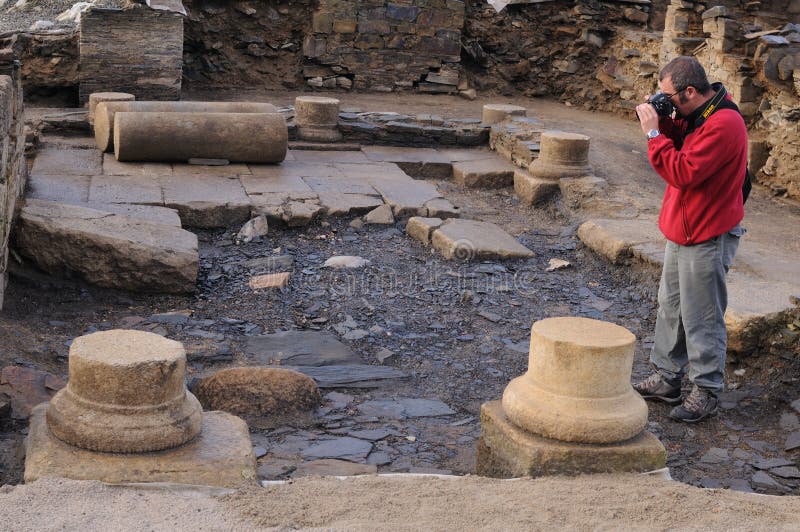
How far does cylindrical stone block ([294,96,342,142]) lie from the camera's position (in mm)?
11156

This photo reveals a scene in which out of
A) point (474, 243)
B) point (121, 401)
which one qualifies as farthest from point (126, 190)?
point (121, 401)

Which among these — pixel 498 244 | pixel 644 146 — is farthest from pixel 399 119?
pixel 498 244

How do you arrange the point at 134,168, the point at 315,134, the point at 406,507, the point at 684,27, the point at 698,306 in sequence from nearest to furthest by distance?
the point at 406,507 → the point at 698,306 → the point at 134,168 → the point at 315,134 → the point at 684,27

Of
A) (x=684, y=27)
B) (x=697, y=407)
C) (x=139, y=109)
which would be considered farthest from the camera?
(x=684, y=27)

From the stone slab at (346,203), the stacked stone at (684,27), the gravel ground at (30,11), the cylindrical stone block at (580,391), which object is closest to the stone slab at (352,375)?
the cylindrical stone block at (580,391)

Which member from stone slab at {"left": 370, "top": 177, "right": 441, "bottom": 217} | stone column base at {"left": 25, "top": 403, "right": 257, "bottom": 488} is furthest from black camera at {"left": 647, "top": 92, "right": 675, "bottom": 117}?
stone slab at {"left": 370, "top": 177, "right": 441, "bottom": 217}

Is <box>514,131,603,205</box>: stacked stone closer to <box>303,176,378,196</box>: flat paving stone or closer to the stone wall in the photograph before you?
<box>303,176,378,196</box>: flat paving stone

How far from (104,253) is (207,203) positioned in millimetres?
1706

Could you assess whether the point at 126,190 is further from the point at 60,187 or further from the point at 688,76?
the point at 688,76

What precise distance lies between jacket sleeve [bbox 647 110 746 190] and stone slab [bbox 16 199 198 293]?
12.1 ft

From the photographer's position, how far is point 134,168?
9195mm

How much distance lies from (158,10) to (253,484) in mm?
9572

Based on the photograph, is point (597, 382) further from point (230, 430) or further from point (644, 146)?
point (644, 146)

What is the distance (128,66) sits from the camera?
38.4ft
